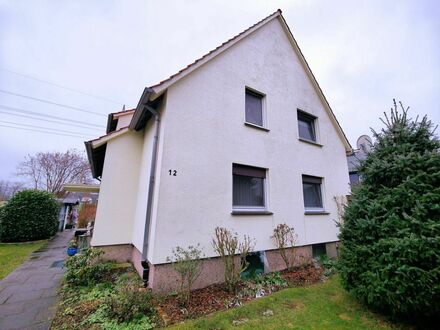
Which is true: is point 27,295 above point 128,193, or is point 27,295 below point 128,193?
Result: below

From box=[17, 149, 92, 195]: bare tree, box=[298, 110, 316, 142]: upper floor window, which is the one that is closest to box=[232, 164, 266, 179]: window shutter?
box=[298, 110, 316, 142]: upper floor window

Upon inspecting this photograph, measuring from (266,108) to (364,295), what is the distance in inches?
243

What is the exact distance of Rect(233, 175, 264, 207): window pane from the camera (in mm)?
6293

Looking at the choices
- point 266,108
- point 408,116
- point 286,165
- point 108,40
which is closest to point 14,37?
point 108,40

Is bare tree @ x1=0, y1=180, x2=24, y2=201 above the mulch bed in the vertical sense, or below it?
above

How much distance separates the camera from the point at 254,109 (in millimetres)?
7586

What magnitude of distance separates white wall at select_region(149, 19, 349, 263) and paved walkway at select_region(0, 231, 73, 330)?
93.4 inches

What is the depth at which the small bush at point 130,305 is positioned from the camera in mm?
3639

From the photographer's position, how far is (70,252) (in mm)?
8258

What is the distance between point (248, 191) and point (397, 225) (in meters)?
3.80

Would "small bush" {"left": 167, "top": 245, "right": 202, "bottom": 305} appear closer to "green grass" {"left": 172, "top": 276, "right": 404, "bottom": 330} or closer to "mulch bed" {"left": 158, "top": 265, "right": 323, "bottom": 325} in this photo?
"mulch bed" {"left": 158, "top": 265, "right": 323, "bottom": 325}

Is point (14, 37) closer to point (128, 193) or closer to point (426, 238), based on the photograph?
point (128, 193)

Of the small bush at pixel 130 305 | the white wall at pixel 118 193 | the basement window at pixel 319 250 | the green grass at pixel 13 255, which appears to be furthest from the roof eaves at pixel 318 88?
the green grass at pixel 13 255

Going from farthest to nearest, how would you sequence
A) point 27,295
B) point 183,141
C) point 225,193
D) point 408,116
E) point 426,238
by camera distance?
point 225,193, point 183,141, point 27,295, point 408,116, point 426,238
